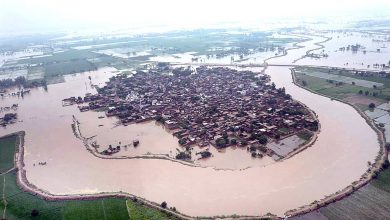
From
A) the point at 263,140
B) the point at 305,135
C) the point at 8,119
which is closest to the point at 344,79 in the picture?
the point at 305,135

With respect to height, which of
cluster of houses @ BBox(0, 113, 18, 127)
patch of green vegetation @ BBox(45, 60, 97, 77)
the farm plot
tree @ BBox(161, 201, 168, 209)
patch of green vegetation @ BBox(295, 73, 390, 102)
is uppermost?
patch of green vegetation @ BBox(45, 60, 97, 77)

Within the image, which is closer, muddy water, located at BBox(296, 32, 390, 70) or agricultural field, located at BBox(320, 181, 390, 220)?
agricultural field, located at BBox(320, 181, 390, 220)

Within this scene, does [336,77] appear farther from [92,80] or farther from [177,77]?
[92,80]

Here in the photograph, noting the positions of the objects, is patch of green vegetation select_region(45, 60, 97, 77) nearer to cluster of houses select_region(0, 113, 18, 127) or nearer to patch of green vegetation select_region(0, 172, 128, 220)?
cluster of houses select_region(0, 113, 18, 127)

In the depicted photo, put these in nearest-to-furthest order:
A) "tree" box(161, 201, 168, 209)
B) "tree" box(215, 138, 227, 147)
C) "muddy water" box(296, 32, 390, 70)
→ 1. "tree" box(161, 201, 168, 209)
2. "tree" box(215, 138, 227, 147)
3. "muddy water" box(296, 32, 390, 70)

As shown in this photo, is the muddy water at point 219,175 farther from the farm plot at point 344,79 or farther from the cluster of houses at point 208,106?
the farm plot at point 344,79

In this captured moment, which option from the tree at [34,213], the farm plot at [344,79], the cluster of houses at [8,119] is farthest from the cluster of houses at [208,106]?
the tree at [34,213]

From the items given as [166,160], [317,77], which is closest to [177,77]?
[317,77]

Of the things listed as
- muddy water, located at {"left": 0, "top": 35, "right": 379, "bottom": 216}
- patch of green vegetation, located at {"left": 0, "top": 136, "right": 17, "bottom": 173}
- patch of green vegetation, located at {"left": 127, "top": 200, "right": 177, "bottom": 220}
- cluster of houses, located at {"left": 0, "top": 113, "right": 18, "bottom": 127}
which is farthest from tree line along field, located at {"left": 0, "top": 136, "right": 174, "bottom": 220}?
cluster of houses, located at {"left": 0, "top": 113, "right": 18, "bottom": 127}
